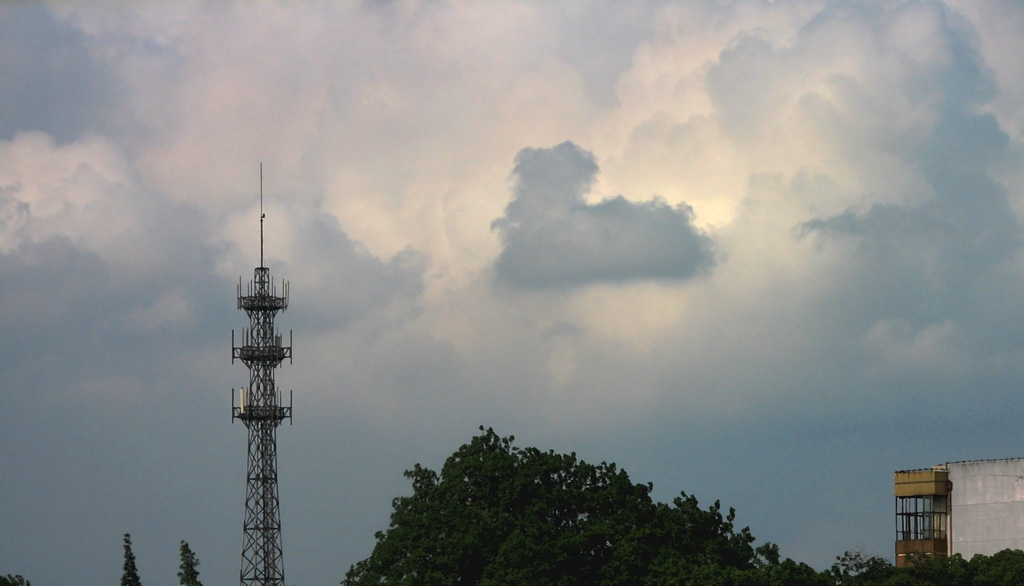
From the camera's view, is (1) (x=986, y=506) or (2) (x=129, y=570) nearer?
(2) (x=129, y=570)

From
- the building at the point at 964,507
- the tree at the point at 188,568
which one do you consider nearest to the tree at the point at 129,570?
the tree at the point at 188,568

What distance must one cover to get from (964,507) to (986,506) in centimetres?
119

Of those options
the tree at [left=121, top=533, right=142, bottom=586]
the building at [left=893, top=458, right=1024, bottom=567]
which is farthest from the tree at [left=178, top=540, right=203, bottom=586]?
the building at [left=893, top=458, right=1024, bottom=567]

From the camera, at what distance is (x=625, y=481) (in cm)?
5866

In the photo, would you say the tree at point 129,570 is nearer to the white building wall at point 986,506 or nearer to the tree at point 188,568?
the tree at point 188,568

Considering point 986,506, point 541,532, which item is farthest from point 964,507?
point 541,532

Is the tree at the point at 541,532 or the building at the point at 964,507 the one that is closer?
the tree at the point at 541,532

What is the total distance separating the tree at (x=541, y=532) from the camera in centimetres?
5534

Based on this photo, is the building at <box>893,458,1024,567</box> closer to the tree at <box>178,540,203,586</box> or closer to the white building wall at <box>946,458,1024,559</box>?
the white building wall at <box>946,458,1024,559</box>

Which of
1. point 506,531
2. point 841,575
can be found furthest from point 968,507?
point 506,531

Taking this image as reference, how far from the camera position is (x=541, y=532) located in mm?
56500

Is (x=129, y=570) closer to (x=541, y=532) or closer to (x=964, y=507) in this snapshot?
(x=541, y=532)

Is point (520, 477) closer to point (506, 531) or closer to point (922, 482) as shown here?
point (506, 531)

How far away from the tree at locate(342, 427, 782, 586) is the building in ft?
77.1
